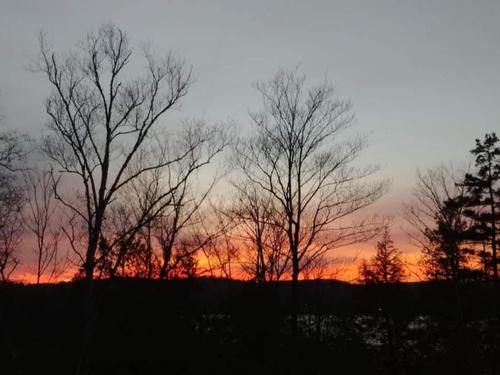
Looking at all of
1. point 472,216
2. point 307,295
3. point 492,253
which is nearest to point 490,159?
point 472,216

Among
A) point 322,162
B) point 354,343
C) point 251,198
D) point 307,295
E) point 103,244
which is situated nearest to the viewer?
point 322,162

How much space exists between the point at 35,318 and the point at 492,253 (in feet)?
97.2

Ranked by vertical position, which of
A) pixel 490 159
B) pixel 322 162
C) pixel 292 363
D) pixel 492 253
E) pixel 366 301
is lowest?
pixel 292 363

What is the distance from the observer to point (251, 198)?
20875 mm

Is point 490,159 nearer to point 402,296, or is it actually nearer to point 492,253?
point 492,253

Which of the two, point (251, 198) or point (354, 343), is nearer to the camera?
point (251, 198)

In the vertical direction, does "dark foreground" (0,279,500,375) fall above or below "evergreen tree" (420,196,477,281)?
below

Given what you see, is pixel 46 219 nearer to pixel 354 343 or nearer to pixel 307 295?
pixel 307 295

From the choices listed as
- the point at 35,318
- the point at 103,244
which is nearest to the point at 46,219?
the point at 35,318

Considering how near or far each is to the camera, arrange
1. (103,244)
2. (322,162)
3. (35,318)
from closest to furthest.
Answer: (322,162) < (103,244) < (35,318)

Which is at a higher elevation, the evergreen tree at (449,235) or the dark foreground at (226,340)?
the evergreen tree at (449,235)

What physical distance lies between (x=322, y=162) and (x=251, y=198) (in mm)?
4753

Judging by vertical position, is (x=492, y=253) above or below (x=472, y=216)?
below

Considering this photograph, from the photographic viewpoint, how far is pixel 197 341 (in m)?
17.4
